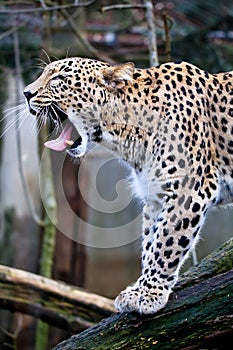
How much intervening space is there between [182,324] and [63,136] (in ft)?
3.76

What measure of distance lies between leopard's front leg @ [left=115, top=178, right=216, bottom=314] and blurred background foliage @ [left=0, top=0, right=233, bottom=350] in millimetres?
2753

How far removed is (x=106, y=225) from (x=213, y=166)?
6.41 metres

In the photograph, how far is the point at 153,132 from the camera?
12.8 ft

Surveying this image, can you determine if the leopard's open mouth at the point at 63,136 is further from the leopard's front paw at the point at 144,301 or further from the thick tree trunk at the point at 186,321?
the thick tree trunk at the point at 186,321

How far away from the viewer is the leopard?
3729 mm

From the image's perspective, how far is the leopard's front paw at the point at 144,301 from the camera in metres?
3.70

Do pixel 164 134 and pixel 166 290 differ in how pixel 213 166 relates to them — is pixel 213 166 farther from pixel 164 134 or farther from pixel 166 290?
pixel 166 290

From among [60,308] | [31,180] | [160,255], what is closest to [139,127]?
[160,255]

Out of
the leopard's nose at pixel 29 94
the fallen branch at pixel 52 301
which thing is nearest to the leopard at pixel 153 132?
the leopard's nose at pixel 29 94

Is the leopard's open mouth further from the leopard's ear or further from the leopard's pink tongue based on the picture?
the leopard's ear

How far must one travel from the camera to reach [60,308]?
5.63 meters

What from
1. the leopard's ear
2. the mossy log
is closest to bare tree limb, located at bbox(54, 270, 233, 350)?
the mossy log

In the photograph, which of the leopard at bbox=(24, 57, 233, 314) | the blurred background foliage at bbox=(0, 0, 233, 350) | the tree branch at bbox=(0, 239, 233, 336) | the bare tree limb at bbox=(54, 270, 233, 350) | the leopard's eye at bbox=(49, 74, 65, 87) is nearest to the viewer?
the bare tree limb at bbox=(54, 270, 233, 350)

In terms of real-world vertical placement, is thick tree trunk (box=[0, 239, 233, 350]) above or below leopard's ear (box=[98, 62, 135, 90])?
below
